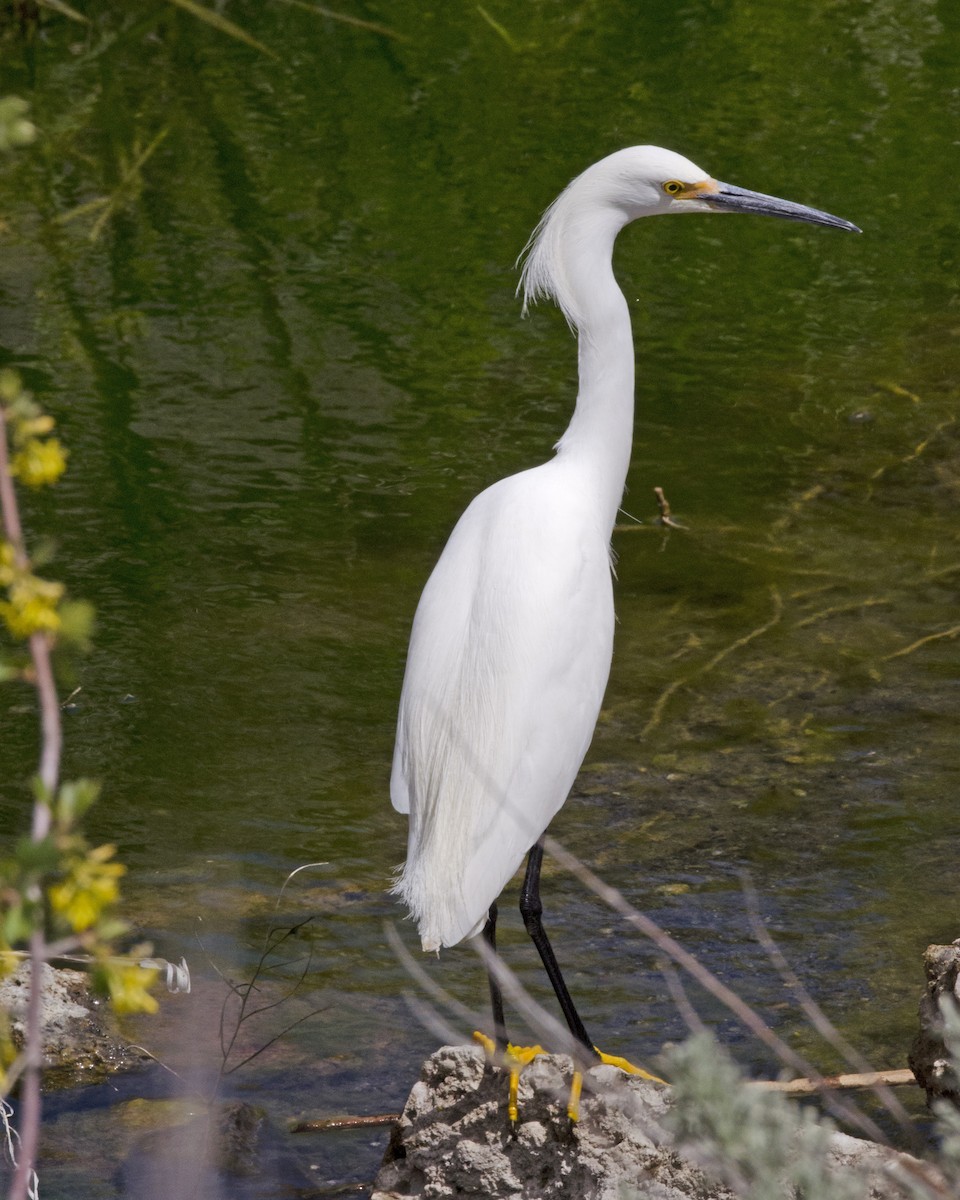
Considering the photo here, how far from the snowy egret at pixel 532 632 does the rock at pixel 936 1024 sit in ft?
1.77

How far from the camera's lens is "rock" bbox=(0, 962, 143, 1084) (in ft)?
10.8

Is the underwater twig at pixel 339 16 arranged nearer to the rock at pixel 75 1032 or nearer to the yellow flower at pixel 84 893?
the rock at pixel 75 1032

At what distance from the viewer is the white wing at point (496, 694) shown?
9.04 feet

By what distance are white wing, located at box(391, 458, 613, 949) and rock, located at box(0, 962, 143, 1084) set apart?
839 mm

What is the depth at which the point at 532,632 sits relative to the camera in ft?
9.32

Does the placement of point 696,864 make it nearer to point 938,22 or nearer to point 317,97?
point 317,97

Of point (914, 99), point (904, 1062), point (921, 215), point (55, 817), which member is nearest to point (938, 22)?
point (914, 99)

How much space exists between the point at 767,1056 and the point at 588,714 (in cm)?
90

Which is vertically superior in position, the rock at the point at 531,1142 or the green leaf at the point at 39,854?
the green leaf at the point at 39,854

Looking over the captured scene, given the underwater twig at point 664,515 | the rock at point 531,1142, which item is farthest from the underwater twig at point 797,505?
the rock at point 531,1142

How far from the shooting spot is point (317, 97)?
9508 mm

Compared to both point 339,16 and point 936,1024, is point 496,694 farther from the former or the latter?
point 339,16

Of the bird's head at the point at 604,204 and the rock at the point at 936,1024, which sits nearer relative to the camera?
the rock at the point at 936,1024

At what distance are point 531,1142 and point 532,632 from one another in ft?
2.70
